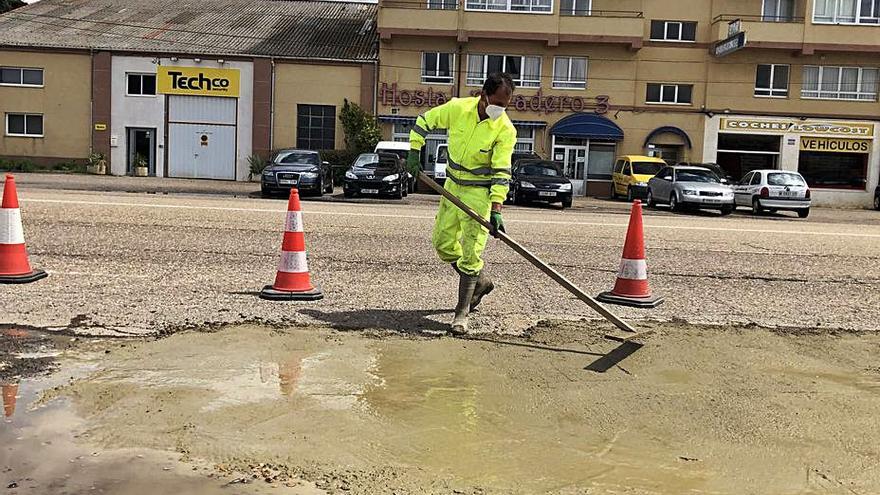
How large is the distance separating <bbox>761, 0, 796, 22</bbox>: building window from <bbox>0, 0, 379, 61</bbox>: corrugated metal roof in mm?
17948

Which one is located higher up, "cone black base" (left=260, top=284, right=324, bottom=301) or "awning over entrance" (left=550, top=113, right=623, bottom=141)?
"awning over entrance" (left=550, top=113, right=623, bottom=141)

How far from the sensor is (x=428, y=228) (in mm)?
12766

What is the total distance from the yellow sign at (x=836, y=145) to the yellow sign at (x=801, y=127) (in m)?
0.28

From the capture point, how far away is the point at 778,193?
2478 cm

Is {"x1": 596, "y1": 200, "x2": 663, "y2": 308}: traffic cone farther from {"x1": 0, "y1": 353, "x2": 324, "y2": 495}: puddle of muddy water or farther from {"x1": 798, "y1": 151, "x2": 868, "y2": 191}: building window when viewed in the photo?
{"x1": 798, "y1": 151, "x2": 868, "y2": 191}: building window

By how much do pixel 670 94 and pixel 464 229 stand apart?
1294 inches

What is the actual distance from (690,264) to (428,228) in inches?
177

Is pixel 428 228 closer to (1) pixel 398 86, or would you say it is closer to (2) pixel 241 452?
(2) pixel 241 452

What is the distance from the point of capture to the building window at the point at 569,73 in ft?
119

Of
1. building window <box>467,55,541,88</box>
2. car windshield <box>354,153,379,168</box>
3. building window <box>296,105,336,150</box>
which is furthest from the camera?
building window <box>296,105,336,150</box>

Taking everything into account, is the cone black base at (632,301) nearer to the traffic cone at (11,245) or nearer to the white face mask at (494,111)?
the white face mask at (494,111)

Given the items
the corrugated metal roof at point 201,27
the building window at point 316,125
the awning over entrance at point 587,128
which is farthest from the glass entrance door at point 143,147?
the awning over entrance at point 587,128

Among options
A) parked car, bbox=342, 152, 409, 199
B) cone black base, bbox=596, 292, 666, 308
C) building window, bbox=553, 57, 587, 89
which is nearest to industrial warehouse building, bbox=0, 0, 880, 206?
building window, bbox=553, 57, 587, 89

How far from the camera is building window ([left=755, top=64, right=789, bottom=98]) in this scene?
35.8 metres
